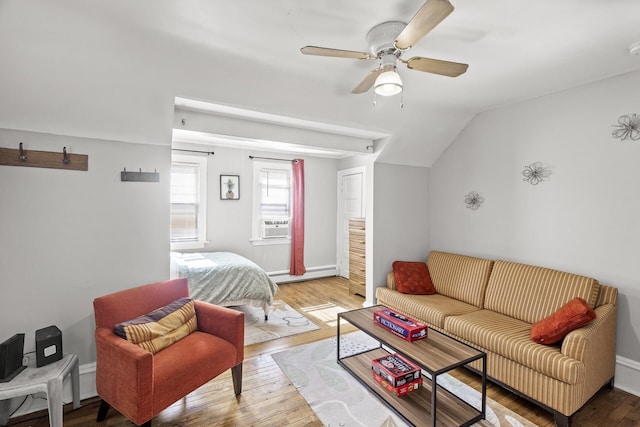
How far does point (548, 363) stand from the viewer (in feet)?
6.66

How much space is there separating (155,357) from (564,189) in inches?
145

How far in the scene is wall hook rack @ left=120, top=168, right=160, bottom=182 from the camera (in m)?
2.46

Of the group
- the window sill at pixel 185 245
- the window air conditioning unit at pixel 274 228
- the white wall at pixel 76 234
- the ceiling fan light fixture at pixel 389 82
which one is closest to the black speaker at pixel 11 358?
the white wall at pixel 76 234

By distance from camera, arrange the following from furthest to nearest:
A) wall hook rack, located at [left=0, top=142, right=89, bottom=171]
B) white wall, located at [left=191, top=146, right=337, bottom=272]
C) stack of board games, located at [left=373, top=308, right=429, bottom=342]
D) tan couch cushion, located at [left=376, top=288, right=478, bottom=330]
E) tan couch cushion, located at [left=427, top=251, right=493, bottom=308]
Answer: white wall, located at [left=191, top=146, right=337, bottom=272] < tan couch cushion, located at [left=427, top=251, right=493, bottom=308] < tan couch cushion, located at [left=376, top=288, right=478, bottom=330] < stack of board games, located at [left=373, top=308, right=429, bottom=342] < wall hook rack, located at [left=0, top=142, right=89, bottom=171]

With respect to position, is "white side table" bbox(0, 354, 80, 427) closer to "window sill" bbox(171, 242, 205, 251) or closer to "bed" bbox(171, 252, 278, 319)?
"bed" bbox(171, 252, 278, 319)

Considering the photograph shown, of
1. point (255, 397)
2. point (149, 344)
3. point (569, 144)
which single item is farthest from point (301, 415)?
point (569, 144)

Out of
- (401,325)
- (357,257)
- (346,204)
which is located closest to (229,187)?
(346,204)

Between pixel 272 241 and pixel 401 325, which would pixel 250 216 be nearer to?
pixel 272 241

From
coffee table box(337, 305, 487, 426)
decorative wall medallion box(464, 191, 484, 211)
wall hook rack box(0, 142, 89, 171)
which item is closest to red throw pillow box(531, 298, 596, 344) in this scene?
coffee table box(337, 305, 487, 426)

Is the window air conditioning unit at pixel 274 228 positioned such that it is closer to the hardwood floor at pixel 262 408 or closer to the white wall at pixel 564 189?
the hardwood floor at pixel 262 408

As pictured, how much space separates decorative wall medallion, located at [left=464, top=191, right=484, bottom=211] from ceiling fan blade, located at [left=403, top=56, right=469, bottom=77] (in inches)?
85.0

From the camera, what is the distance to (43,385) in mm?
1787

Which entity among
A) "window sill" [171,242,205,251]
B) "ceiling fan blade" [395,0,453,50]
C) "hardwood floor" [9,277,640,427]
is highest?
"ceiling fan blade" [395,0,453,50]

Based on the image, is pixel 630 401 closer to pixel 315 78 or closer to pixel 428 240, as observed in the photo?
pixel 428 240
